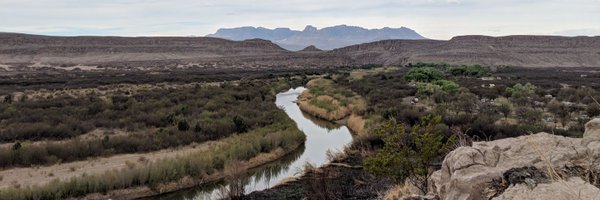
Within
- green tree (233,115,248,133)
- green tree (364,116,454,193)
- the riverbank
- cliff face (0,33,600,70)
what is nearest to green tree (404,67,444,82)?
the riverbank

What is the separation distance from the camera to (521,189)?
5762 mm

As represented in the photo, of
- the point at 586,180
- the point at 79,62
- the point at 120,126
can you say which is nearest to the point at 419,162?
the point at 586,180

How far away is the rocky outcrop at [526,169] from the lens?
5.50 metres

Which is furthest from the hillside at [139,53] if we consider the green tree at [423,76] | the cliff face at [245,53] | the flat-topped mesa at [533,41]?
the green tree at [423,76]

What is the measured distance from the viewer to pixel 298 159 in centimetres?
2245

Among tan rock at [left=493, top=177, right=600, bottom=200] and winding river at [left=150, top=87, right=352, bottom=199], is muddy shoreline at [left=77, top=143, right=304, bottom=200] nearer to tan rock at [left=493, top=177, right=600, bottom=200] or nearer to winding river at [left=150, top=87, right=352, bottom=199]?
winding river at [left=150, top=87, right=352, bottom=199]

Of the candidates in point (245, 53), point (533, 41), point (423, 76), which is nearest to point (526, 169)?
point (423, 76)

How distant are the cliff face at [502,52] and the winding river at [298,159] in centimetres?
10185

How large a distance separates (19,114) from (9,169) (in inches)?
483

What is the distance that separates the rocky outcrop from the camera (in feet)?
18.0

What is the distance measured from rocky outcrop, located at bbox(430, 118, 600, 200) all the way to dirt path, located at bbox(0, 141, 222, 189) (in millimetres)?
12524

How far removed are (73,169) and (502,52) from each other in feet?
434

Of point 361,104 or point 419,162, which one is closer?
point 419,162

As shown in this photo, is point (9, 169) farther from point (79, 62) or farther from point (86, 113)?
point (79, 62)
